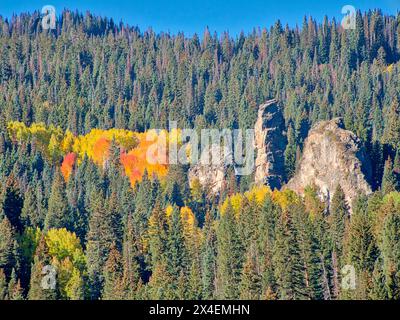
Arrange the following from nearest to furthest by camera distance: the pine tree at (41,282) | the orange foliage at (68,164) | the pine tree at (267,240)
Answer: the pine tree at (267,240) → the pine tree at (41,282) → the orange foliage at (68,164)

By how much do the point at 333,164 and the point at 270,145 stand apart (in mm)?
23476

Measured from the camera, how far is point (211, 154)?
188 meters

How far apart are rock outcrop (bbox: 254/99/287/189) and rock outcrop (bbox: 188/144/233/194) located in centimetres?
632

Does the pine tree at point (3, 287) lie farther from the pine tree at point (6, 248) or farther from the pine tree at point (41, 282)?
the pine tree at point (6, 248)

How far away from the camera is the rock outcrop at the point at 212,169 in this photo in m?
179

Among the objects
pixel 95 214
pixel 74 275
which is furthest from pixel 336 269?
pixel 95 214

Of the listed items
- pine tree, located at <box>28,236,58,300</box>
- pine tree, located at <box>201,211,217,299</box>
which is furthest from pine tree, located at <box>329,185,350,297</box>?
pine tree, located at <box>28,236,58,300</box>

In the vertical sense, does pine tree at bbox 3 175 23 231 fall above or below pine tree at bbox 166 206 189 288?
above

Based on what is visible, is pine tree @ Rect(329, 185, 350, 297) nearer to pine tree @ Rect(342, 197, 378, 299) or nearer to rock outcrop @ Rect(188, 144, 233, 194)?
pine tree @ Rect(342, 197, 378, 299)

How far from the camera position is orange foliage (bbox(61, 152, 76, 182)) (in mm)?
190212

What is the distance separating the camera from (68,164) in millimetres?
194875

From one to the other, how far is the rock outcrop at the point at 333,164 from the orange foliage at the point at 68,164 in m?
45.4

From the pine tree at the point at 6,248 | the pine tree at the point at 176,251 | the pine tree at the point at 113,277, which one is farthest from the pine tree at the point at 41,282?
→ the pine tree at the point at 176,251

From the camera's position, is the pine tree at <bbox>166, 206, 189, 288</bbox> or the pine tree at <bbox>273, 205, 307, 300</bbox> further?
the pine tree at <bbox>166, 206, 189, 288</bbox>
